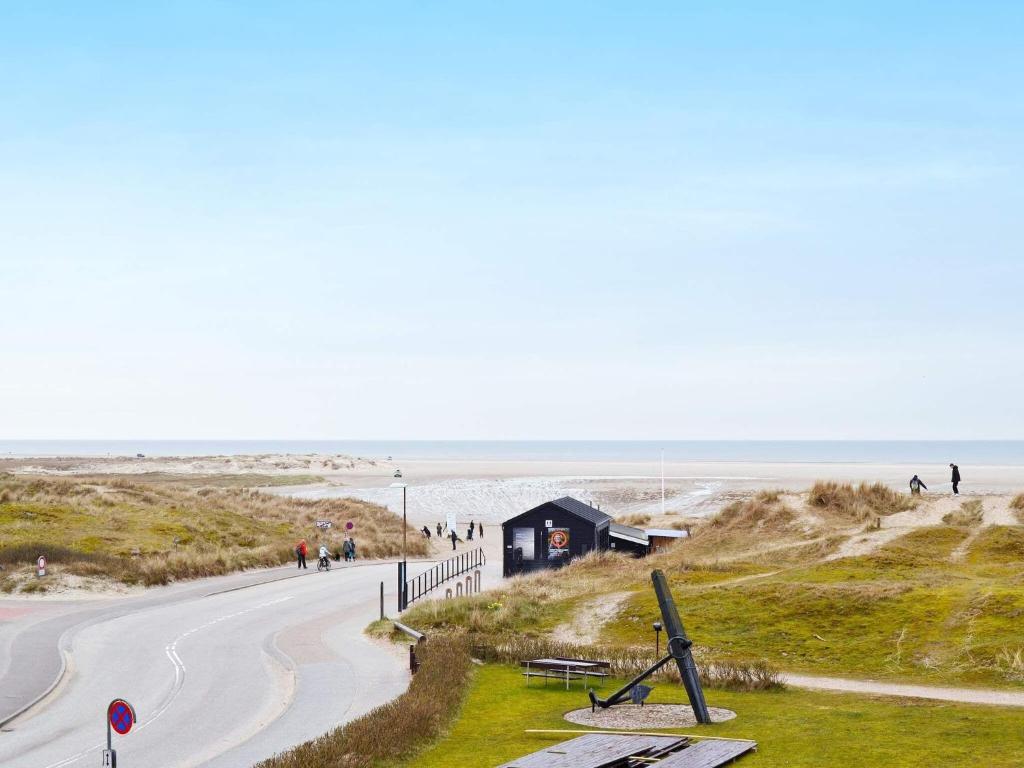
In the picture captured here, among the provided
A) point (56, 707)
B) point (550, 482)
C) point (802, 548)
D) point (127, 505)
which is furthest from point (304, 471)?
point (56, 707)

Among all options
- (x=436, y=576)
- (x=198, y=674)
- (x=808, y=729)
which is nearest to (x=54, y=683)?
(x=198, y=674)

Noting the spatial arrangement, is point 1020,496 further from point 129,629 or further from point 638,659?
point 129,629

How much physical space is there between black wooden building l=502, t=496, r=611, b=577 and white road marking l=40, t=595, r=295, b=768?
36.4 ft

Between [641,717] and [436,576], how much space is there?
30165 millimetres

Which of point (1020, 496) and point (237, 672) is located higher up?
point (1020, 496)

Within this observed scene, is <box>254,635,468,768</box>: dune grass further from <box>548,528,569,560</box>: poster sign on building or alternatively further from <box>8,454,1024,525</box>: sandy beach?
<box>8,454,1024,525</box>: sandy beach

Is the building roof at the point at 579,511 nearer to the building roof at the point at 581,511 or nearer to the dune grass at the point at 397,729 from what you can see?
the building roof at the point at 581,511

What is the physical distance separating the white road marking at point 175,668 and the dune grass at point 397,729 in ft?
15.1

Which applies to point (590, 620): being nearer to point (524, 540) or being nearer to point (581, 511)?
Answer: point (524, 540)

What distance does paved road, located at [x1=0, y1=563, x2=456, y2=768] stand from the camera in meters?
20.8

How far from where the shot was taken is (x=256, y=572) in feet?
171

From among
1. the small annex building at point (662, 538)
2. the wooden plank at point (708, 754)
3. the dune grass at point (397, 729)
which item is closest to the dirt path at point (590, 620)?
the dune grass at point (397, 729)

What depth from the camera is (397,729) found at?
1877 centimetres

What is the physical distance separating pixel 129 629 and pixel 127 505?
2707 centimetres
